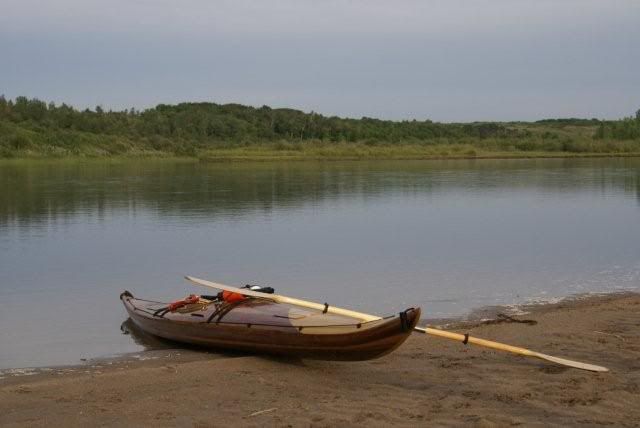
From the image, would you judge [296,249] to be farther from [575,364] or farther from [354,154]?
[354,154]

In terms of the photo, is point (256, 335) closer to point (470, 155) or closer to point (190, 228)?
point (190, 228)

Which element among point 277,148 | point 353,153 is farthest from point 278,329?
point 277,148

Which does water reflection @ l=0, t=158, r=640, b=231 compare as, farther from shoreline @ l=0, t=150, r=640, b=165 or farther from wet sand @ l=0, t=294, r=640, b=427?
shoreline @ l=0, t=150, r=640, b=165

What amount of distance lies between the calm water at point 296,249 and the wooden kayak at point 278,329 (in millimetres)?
752

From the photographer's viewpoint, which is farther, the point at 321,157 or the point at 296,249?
the point at 321,157

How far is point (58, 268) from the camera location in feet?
50.2

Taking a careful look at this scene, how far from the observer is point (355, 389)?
24.0ft

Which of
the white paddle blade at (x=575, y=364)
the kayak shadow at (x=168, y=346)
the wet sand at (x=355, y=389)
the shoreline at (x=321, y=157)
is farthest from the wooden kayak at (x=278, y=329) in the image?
the shoreline at (x=321, y=157)

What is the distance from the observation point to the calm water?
11938 millimetres

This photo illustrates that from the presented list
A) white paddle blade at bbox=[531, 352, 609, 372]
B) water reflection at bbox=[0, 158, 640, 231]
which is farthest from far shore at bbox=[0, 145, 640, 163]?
white paddle blade at bbox=[531, 352, 609, 372]

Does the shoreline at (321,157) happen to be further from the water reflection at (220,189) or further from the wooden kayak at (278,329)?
the wooden kayak at (278,329)

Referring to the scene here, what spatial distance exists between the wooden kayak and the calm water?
75 cm

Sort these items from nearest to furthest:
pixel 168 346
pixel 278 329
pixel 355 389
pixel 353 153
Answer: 1. pixel 355 389
2. pixel 278 329
3. pixel 168 346
4. pixel 353 153

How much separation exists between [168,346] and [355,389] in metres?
2.86
